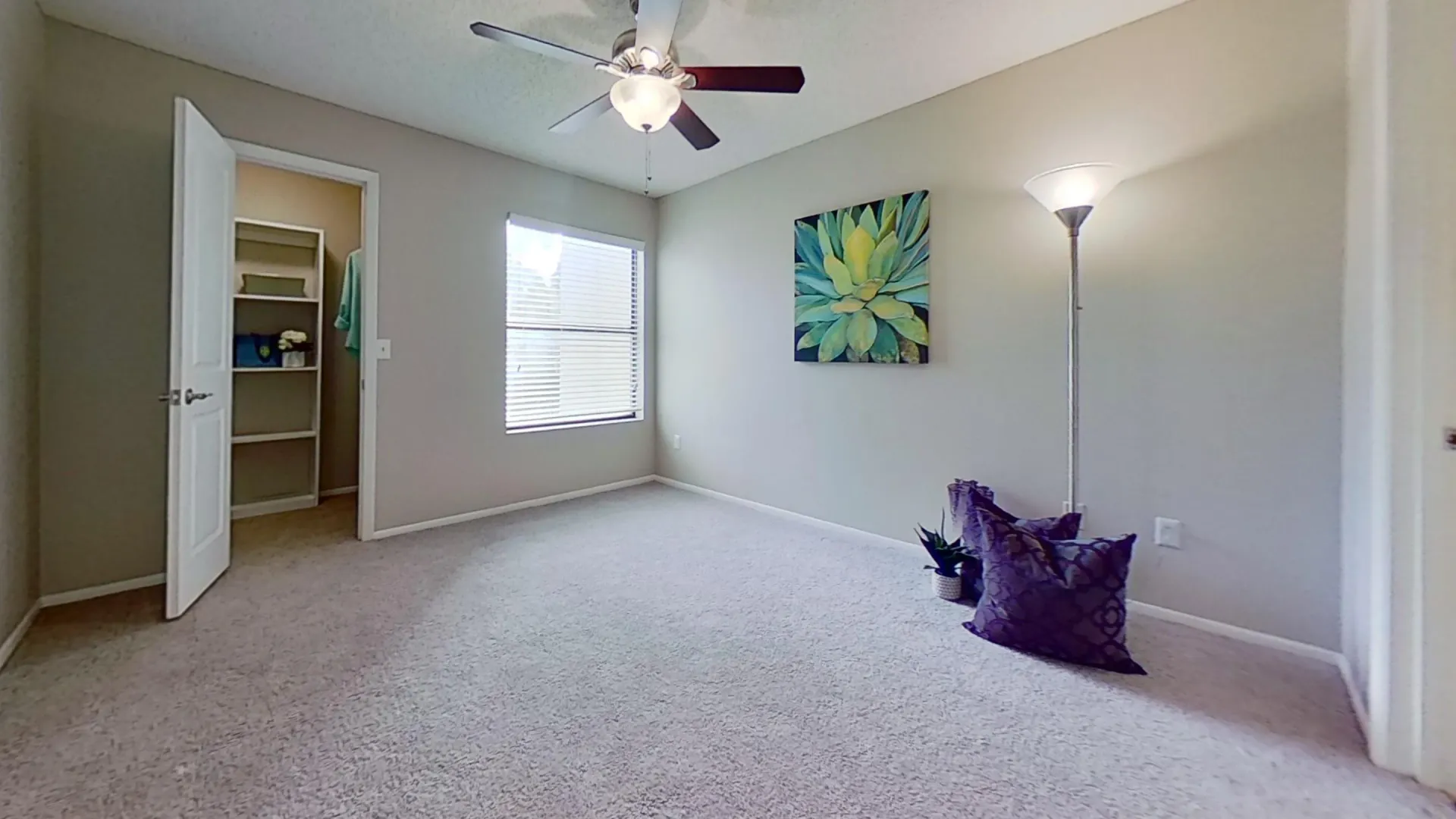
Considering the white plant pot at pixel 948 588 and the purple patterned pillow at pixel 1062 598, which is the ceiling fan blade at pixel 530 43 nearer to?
the purple patterned pillow at pixel 1062 598

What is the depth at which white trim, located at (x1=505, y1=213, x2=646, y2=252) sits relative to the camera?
13.0 ft

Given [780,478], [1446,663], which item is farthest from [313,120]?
[1446,663]

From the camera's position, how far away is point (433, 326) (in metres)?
3.60

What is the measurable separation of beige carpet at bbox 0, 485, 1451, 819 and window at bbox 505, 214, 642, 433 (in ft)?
5.90

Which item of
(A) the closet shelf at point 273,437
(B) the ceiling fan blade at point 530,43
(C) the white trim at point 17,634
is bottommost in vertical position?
(C) the white trim at point 17,634

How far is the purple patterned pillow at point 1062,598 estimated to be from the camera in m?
1.96

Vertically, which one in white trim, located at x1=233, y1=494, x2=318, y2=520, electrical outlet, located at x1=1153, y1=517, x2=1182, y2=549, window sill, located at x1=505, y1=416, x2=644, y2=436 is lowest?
white trim, located at x1=233, y1=494, x2=318, y2=520

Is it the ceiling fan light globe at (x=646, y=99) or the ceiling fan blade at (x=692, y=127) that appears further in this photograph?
the ceiling fan blade at (x=692, y=127)

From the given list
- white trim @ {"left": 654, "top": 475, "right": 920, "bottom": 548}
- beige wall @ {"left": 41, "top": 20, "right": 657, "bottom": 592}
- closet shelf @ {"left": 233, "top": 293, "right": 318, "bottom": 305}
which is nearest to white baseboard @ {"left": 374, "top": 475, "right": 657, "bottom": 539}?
beige wall @ {"left": 41, "top": 20, "right": 657, "bottom": 592}

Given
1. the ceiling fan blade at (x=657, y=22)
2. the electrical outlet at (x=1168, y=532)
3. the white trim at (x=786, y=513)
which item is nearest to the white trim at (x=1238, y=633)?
the electrical outlet at (x=1168, y=532)

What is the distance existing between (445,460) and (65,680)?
1.96 meters

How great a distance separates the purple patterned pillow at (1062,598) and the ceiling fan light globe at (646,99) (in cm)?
205

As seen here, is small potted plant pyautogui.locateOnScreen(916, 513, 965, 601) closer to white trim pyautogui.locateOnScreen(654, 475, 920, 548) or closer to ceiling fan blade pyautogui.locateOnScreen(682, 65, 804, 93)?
white trim pyautogui.locateOnScreen(654, 475, 920, 548)

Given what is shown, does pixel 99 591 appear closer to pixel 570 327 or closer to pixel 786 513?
pixel 570 327
